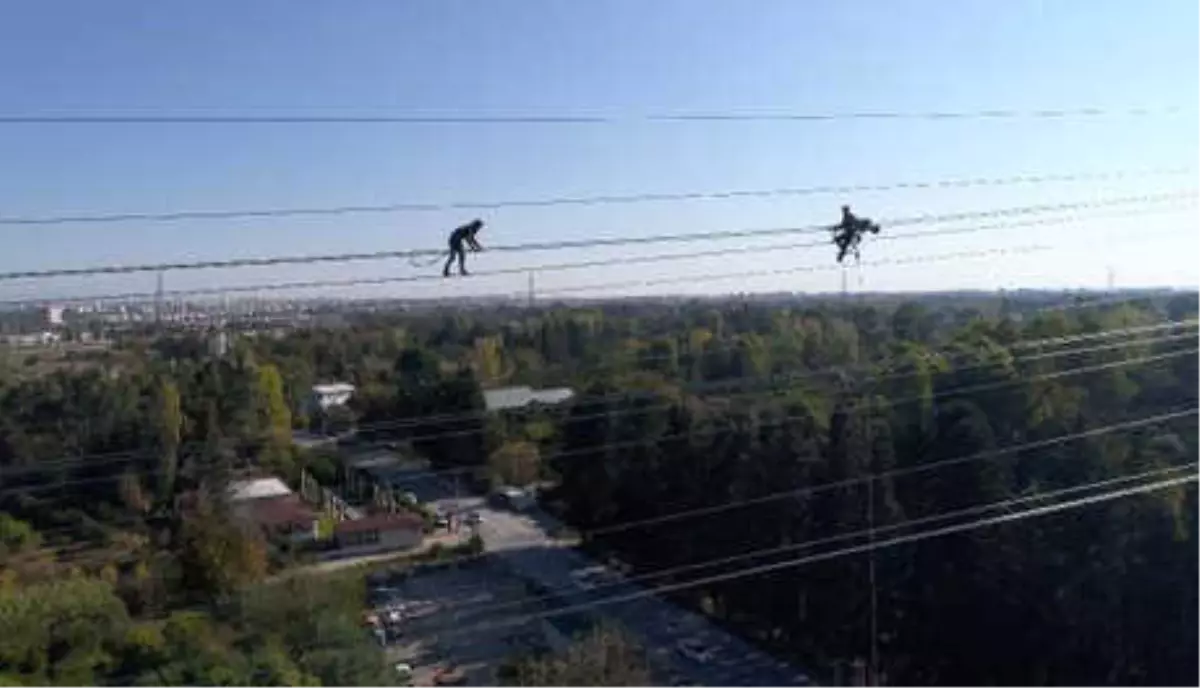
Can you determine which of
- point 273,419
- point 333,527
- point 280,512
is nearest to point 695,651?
point 333,527

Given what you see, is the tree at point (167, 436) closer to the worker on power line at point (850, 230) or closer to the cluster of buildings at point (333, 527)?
the cluster of buildings at point (333, 527)

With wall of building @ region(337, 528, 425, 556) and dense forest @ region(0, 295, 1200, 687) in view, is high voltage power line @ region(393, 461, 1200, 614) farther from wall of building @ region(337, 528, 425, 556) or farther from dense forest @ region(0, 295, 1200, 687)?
wall of building @ region(337, 528, 425, 556)

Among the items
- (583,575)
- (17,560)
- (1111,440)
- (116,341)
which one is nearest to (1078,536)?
(1111,440)

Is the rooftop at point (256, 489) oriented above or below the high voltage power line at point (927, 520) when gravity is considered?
below

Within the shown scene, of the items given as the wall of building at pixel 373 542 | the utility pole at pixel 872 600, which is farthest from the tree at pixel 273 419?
the utility pole at pixel 872 600

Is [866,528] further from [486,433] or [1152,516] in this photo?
[486,433]

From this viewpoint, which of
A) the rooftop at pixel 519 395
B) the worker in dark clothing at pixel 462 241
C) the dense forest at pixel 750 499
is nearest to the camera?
the worker in dark clothing at pixel 462 241

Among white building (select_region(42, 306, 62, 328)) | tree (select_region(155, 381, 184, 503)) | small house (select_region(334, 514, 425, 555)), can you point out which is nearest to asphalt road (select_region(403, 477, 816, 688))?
small house (select_region(334, 514, 425, 555))
